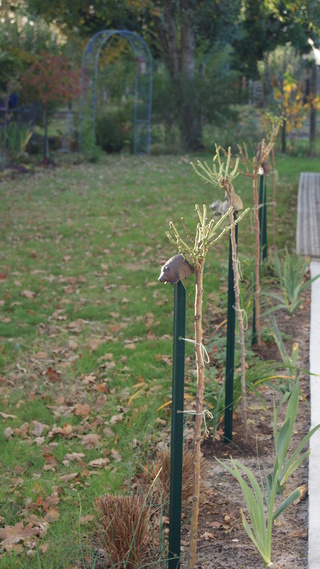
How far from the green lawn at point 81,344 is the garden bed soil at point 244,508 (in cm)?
37

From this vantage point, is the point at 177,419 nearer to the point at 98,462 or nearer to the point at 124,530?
the point at 124,530

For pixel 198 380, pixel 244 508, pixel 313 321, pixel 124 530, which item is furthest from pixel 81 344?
pixel 198 380

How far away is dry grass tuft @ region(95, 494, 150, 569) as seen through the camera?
2.82 metres

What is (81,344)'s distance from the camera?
19.0ft

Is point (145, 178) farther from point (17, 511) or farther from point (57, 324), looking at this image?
point (17, 511)

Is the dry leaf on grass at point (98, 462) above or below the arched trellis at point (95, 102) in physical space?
below

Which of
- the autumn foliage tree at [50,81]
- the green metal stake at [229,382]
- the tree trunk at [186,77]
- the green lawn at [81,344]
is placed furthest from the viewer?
the tree trunk at [186,77]

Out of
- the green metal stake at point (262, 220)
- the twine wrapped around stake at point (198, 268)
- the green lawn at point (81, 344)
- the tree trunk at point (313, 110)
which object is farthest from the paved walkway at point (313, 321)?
the tree trunk at point (313, 110)

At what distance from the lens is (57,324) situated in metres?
6.32

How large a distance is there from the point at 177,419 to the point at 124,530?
59 centimetres

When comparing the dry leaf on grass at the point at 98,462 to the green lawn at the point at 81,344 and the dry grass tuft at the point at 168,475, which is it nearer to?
the green lawn at the point at 81,344

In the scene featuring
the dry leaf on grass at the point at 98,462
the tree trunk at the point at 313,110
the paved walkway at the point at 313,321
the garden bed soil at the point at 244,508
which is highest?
the tree trunk at the point at 313,110

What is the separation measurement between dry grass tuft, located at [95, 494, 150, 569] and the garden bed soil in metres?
0.20

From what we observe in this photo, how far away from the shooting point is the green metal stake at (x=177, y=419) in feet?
8.24
